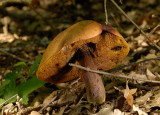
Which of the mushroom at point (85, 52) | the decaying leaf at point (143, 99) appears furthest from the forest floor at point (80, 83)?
the mushroom at point (85, 52)

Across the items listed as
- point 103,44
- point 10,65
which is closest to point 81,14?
point 10,65

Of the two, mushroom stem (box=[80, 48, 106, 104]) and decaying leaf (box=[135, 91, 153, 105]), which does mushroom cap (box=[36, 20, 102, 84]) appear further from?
decaying leaf (box=[135, 91, 153, 105])

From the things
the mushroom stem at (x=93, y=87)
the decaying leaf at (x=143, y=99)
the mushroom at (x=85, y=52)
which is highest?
the mushroom at (x=85, y=52)

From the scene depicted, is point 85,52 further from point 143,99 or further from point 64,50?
point 143,99

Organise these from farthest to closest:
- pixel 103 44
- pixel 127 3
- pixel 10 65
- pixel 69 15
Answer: pixel 127 3
pixel 69 15
pixel 10 65
pixel 103 44

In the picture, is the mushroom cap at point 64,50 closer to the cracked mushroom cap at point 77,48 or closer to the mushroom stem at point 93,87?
the cracked mushroom cap at point 77,48

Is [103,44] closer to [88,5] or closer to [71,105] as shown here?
[71,105]

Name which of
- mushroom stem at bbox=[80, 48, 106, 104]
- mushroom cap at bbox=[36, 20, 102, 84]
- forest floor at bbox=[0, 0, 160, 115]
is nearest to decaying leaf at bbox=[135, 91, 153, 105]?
forest floor at bbox=[0, 0, 160, 115]
